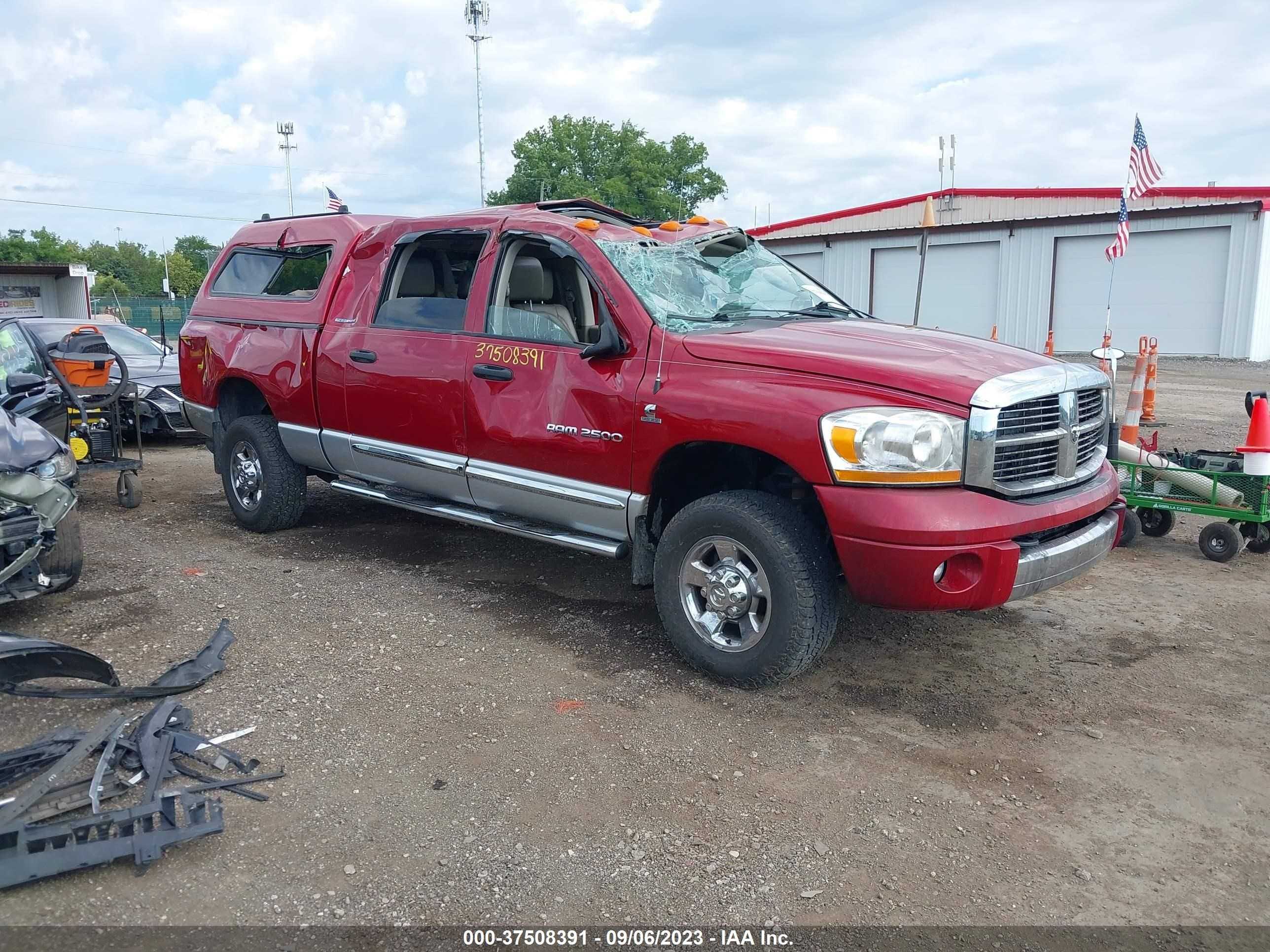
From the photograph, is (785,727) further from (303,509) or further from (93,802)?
(303,509)

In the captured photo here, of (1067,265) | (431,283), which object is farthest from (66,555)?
(1067,265)

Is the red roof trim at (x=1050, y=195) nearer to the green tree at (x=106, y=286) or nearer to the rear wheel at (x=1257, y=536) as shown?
the rear wheel at (x=1257, y=536)

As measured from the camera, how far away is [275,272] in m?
6.72

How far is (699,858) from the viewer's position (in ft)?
9.90

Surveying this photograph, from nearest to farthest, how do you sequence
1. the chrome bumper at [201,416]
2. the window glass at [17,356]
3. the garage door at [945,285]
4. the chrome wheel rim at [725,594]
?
the chrome wheel rim at [725,594]
the chrome bumper at [201,416]
the window glass at [17,356]
the garage door at [945,285]

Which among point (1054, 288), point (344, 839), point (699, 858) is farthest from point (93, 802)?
point (1054, 288)

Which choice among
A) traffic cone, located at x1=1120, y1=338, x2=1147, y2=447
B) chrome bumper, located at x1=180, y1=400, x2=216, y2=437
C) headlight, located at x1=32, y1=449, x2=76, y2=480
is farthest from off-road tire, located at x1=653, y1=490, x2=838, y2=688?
chrome bumper, located at x1=180, y1=400, x2=216, y2=437

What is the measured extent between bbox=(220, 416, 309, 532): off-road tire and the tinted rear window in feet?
2.92

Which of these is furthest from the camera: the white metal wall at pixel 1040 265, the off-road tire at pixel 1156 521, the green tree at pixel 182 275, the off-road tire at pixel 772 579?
the green tree at pixel 182 275

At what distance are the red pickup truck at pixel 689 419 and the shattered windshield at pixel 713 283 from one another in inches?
0.7

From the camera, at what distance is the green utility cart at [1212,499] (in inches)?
234

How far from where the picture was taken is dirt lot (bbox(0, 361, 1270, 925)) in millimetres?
2844

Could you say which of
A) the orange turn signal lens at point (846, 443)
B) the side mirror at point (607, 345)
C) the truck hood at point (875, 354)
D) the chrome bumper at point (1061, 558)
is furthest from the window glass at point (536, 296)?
the chrome bumper at point (1061, 558)

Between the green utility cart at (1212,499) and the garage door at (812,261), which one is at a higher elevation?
the garage door at (812,261)
